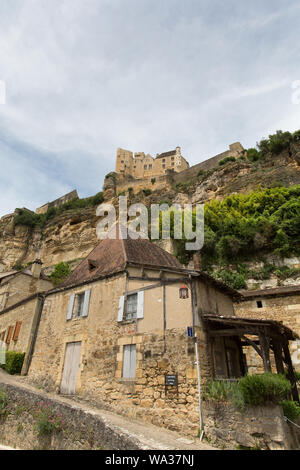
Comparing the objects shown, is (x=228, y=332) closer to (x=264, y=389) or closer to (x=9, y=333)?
(x=264, y=389)

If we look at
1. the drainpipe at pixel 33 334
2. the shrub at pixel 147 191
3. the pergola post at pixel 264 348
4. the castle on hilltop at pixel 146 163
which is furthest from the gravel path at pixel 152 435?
the castle on hilltop at pixel 146 163

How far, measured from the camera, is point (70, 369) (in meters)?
9.74

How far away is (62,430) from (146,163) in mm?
56735

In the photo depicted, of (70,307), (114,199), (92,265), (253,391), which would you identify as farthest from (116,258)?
(114,199)

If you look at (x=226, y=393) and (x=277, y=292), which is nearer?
(x=226, y=393)

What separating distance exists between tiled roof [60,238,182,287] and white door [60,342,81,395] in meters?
2.38

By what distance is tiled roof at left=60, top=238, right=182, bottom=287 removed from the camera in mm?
10391

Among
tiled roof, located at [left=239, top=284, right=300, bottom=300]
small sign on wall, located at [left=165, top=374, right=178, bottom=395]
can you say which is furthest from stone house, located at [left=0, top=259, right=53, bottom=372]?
tiled roof, located at [left=239, top=284, right=300, bottom=300]

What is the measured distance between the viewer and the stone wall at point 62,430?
5.49m

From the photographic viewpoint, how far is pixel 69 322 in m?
10.7

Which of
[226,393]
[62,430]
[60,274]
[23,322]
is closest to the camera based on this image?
[62,430]
